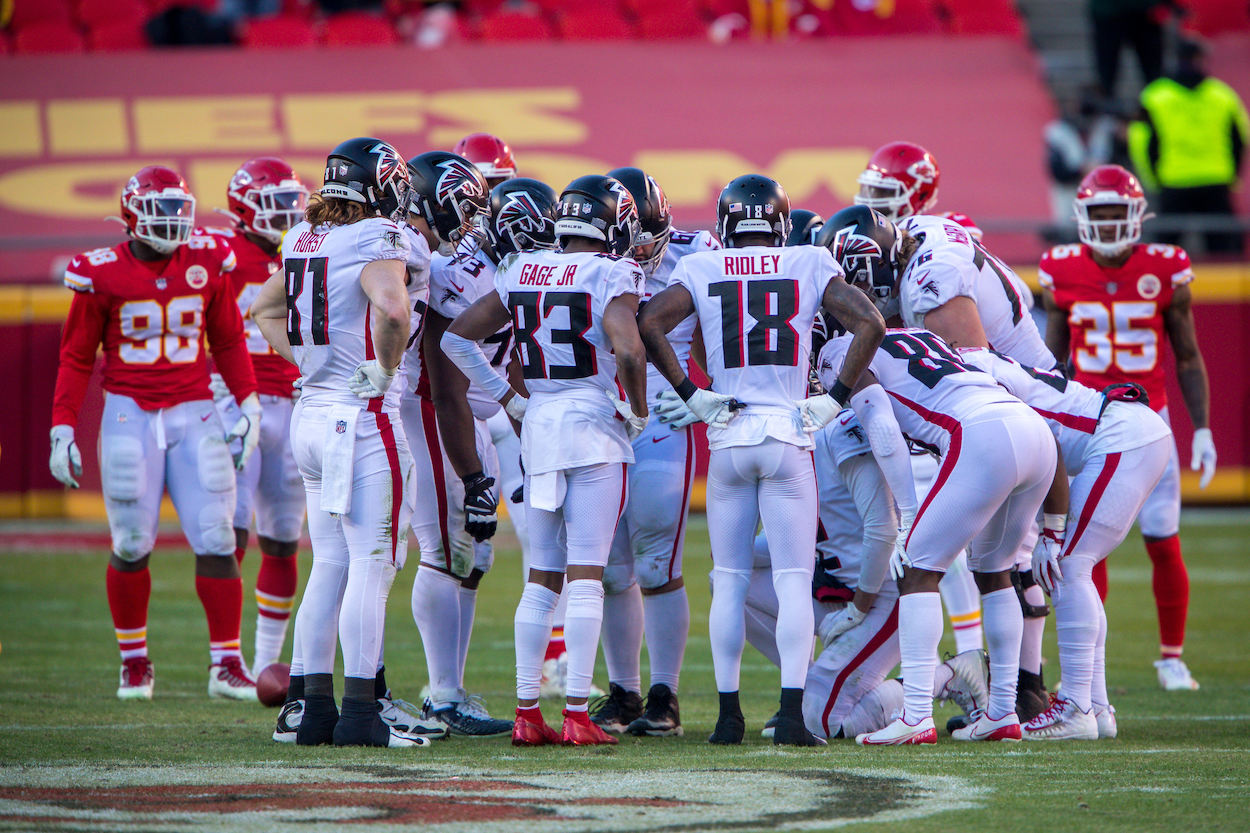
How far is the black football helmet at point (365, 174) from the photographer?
5441 mm

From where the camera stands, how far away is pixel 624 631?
5.97 m

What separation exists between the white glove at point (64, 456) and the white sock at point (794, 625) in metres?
3.05

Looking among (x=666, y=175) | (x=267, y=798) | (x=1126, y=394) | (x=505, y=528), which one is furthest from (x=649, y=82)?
(x=267, y=798)

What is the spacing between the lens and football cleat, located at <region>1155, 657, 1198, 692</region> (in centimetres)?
705

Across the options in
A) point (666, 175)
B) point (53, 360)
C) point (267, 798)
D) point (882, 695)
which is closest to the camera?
point (267, 798)

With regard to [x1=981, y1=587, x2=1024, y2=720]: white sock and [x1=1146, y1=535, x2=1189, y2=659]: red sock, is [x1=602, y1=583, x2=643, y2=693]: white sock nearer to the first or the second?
[x1=981, y1=587, x2=1024, y2=720]: white sock

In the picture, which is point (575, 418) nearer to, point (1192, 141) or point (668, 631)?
point (668, 631)

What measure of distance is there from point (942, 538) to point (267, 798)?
234 centimetres

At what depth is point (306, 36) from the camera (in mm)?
14945

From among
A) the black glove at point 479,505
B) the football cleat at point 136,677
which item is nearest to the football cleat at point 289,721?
the black glove at point 479,505

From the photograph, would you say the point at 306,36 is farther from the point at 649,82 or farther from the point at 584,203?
the point at 584,203

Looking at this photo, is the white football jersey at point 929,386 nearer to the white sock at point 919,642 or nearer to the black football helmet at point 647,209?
the white sock at point 919,642

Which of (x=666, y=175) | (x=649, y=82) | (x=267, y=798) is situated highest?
(x=649, y=82)

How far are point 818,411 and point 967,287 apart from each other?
3.19ft
